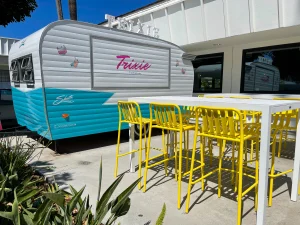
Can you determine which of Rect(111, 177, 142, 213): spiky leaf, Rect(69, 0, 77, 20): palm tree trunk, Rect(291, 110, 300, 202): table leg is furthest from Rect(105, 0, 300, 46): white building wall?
Rect(111, 177, 142, 213): spiky leaf

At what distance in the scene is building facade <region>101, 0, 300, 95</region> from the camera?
5.38 metres

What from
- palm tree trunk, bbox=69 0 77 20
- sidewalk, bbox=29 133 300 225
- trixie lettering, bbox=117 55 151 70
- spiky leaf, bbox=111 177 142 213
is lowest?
sidewalk, bbox=29 133 300 225

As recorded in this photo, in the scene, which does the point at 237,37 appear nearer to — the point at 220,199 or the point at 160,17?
the point at 160,17

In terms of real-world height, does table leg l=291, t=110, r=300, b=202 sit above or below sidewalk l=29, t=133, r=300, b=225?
above

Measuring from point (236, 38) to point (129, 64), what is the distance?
3212mm

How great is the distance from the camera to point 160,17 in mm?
7699

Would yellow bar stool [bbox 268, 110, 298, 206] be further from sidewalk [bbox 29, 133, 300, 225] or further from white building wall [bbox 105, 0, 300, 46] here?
white building wall [bbox 105, 0, 300, 46]

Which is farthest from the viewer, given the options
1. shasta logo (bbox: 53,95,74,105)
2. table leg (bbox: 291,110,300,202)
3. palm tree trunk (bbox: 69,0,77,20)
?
palm tree trunk (bbox: 69,0,77,20)

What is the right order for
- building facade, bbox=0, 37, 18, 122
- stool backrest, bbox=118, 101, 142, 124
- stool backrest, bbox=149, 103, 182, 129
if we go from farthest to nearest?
building facade, bbox=0, 37, 18, 122 → stool backrest, bbox=118, 101, 142, 124 → stool backrest, bbox=149, 103, 182, 129

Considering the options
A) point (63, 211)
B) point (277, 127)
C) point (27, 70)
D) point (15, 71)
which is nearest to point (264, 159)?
point (277, 127)

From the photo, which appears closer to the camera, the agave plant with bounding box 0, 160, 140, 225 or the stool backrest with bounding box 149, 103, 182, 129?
the agave plant with bounding box 0, 160, 140, 225

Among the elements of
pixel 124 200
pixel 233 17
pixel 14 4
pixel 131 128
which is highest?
pixel 14 4

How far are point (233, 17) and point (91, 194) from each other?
5501mm

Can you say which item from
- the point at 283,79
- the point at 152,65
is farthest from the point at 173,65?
the point at 283,79
